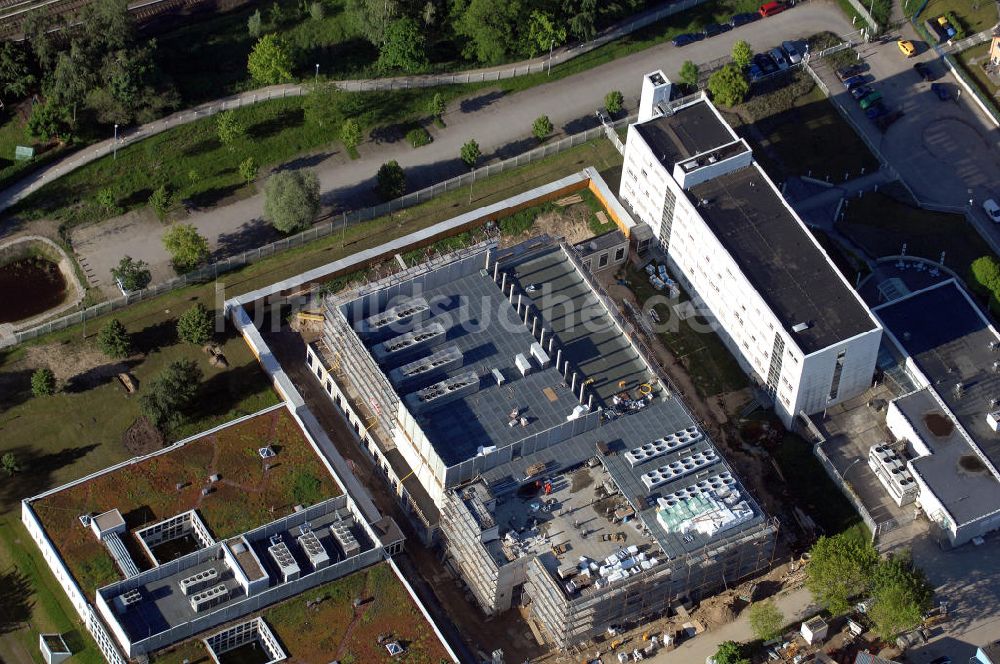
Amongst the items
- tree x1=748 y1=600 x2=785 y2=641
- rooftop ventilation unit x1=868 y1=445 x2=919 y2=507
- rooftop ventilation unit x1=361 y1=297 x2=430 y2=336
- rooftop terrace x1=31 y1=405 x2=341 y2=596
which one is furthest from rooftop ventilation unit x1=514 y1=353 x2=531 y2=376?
rooftop ventilation unit x1=868 y1=445 x2=919 y2=507

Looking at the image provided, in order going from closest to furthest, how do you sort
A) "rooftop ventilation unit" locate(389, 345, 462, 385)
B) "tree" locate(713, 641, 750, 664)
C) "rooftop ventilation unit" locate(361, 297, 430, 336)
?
"tree" locate(713, 641, 750, 664) < "rooftop ventilation unit" locate(389, 345, 462, 385) < "rooftop ventilation unit" locate(361, 297, 430, 336)

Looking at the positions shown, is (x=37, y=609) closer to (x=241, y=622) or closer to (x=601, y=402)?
(x=241, y=622)

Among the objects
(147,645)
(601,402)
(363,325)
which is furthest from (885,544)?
(147,645)

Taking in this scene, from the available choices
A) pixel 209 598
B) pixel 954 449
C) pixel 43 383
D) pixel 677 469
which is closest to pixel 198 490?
pixel 209 598

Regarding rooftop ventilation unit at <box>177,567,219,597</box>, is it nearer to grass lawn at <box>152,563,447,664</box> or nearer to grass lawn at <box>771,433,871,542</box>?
grass lawn at <box>152,563,447,664</box>

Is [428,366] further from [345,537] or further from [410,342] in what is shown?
[345,537]

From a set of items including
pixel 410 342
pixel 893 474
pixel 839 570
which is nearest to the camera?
pixel 839 570
